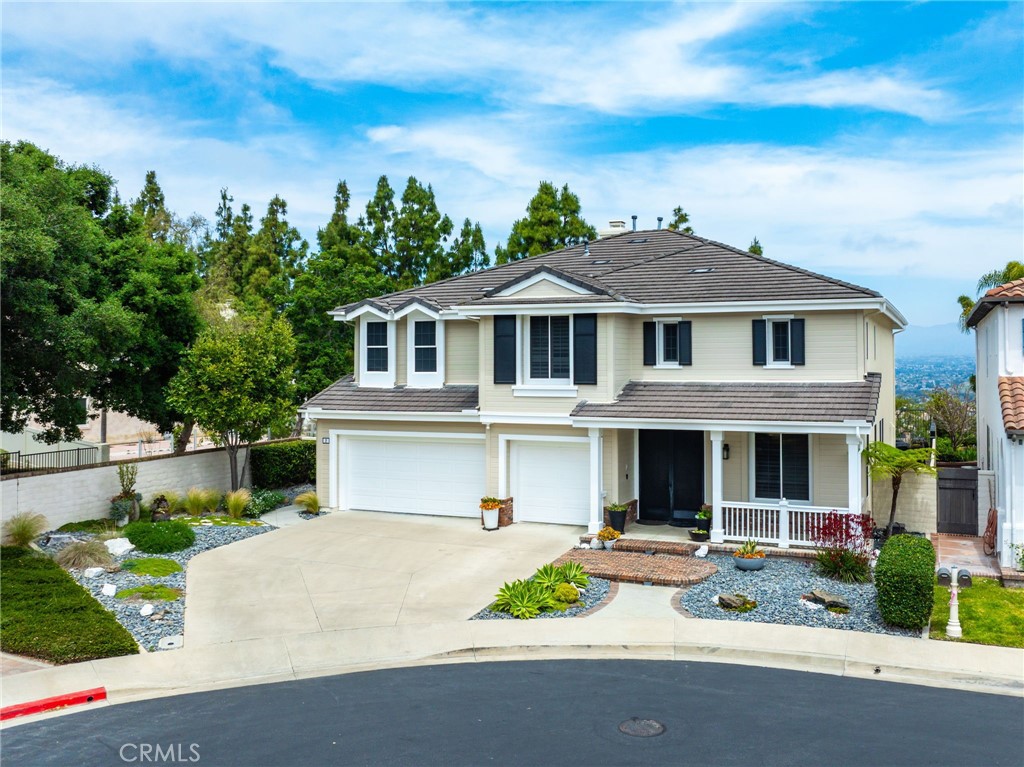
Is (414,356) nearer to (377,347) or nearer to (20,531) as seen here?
(377,347)

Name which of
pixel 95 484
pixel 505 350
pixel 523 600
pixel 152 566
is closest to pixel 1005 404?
pixel 523 600

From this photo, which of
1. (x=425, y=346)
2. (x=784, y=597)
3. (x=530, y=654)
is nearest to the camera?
(x=530, y=654)

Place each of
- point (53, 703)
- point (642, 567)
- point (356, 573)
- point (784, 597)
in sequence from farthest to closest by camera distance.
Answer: point (356, 573), point (642, 567), point (784, 597), point (53, 703)

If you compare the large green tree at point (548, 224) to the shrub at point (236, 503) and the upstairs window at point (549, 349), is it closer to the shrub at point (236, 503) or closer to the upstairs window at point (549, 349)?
the upstairs window at point (549, 349)

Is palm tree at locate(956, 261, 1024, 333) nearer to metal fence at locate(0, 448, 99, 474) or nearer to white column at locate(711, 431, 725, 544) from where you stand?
white column at locate(711, 431, 725, 544)

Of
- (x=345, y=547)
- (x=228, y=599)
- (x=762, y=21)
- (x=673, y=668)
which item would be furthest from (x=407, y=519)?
(x=762, y=21)

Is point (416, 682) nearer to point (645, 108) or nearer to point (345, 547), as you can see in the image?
point (345, 547)

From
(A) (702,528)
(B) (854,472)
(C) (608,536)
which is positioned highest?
(B) (854,472)

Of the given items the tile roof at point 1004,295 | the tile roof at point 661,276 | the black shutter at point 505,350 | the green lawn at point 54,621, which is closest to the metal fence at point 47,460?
the green lawn at point 54,621
